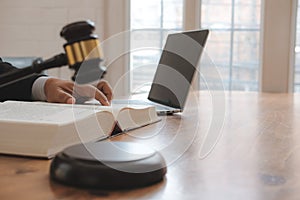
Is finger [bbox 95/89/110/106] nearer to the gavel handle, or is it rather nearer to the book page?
the book page

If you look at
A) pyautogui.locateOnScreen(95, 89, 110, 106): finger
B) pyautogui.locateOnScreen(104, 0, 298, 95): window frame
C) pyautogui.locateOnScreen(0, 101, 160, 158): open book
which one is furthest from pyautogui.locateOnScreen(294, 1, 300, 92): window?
pyautogui.locateOnScreen(0, 101, 160, 158): open book

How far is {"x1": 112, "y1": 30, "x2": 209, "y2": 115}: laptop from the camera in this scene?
1.20 metres

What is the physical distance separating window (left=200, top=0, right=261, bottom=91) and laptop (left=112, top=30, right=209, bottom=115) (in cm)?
110

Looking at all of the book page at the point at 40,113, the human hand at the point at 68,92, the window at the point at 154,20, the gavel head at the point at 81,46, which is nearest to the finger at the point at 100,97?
the human hand at the point at 68,92

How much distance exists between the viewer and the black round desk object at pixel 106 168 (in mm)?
525

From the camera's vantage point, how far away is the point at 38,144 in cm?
67

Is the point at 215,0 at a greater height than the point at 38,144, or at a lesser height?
greater

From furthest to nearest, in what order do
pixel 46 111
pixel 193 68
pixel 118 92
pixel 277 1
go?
pixel 277 1
pixel 118 92
pixel 193 68
pixel 46 111

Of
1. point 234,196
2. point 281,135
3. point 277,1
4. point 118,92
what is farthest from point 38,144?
point 277,1

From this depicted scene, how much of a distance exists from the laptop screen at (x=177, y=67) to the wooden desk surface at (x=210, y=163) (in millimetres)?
89

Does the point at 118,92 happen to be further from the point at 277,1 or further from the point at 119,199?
the point at 119,199

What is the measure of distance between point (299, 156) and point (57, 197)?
40cm

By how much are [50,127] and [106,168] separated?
0.53 feet

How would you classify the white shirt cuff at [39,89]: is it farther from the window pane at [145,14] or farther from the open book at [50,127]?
the window pane at [145,14]
